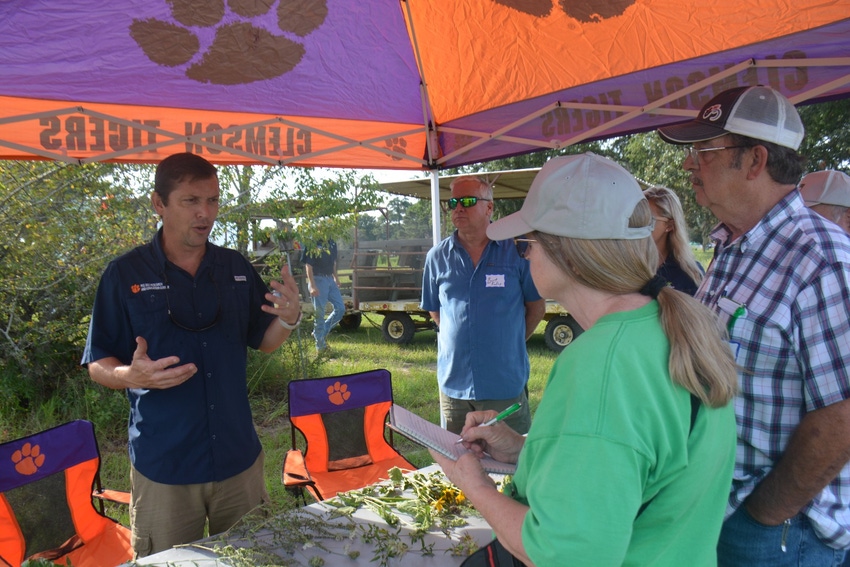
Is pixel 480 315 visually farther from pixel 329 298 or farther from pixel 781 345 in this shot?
pixel 329 298

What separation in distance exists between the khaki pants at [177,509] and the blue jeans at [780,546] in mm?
1767

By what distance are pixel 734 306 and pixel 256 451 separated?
2.07 metres

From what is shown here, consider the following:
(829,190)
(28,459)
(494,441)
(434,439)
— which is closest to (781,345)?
(494,441)

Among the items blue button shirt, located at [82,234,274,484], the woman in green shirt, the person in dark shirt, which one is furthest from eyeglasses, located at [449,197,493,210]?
the woman in green shirt

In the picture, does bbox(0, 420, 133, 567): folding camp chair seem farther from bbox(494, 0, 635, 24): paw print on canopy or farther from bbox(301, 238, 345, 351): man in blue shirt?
bbox(301, 238, 345, 351): man in blue shirt

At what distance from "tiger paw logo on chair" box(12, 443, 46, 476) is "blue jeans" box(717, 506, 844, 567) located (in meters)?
3.08

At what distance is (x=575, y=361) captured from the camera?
103 cm

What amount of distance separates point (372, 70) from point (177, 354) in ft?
6.85

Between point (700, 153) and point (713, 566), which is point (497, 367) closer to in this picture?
point (700, 153)

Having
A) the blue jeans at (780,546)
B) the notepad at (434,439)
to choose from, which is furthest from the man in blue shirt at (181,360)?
the blue jeans at (780,546)

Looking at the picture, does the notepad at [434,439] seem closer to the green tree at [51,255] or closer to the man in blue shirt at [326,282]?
the green tree at [51,255]

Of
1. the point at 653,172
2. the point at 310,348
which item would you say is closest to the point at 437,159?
the point at 310,348

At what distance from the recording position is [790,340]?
1502mm

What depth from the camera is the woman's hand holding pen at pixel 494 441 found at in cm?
157
